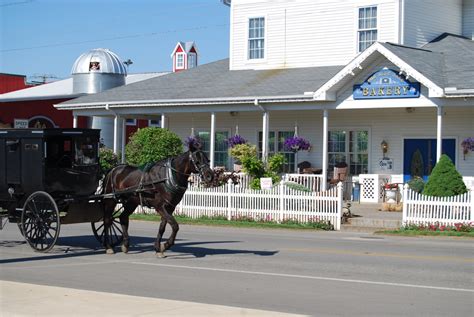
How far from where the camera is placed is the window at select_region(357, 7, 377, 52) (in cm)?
3111

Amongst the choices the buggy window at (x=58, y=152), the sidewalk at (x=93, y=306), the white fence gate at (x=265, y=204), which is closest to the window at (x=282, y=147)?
the white fence gate at (x=265, y=204)

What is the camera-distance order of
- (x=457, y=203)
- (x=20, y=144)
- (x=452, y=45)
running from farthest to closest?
(x=452, y=45)
(x=457, y=203)
(x=20, y=144)

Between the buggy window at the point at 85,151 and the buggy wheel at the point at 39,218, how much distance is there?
1239mm

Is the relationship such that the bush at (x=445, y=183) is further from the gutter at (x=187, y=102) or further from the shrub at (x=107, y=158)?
the shrub at (x=107, y=158)

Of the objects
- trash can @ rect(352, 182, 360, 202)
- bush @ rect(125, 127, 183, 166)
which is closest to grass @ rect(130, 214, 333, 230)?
bush @ rect(125, 127, 183, 166)

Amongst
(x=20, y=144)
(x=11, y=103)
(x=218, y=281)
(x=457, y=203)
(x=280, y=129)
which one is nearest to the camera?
(x=218, y=281)

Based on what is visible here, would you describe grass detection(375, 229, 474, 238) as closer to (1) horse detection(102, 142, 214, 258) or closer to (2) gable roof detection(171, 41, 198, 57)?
(1) horse detection(102, 142, 214, 258)

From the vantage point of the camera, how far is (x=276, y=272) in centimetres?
1352

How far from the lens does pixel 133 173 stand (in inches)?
626

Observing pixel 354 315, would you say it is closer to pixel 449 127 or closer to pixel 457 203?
pixel 457 203

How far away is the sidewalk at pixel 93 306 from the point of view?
30.9ft

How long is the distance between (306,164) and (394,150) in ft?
11.6

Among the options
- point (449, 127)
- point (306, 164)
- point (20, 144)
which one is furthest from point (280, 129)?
point (20, 144)

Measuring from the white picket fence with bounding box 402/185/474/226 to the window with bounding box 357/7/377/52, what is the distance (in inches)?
383
